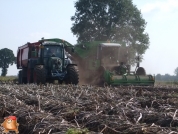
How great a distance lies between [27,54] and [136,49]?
80.3 ft

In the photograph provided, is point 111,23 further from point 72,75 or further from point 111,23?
point 72,75

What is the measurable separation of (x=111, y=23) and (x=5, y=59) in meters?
24.8

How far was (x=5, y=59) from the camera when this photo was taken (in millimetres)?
63750

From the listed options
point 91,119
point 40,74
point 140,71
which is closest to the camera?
point 91,119

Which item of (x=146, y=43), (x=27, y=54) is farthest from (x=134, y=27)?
(x=27, y=54)

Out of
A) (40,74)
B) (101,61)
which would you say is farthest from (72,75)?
(101,61)

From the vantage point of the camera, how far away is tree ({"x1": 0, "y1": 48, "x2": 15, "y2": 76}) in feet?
206

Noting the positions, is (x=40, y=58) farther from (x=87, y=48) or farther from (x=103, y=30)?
(x=103, y=30)

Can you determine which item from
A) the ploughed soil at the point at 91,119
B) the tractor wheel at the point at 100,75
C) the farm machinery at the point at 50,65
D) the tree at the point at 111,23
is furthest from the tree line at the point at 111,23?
the ploughed soil at the point at 91,119

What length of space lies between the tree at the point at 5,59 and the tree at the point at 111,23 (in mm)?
20009

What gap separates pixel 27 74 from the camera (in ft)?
73.4

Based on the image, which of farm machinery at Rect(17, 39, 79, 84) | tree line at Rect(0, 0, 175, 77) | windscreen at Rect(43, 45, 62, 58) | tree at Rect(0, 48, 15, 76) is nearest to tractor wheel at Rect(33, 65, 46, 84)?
farm machinery at Rect(17, 39, 79, 84)

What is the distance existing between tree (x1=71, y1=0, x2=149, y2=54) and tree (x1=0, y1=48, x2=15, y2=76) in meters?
20.0

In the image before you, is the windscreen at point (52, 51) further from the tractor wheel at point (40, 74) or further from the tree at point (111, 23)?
the tree at point (111, 23)
